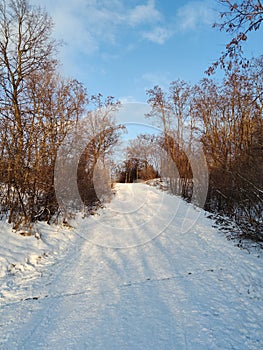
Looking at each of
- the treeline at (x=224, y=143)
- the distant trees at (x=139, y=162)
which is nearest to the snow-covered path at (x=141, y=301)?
the treeline at (x=224, y=143)

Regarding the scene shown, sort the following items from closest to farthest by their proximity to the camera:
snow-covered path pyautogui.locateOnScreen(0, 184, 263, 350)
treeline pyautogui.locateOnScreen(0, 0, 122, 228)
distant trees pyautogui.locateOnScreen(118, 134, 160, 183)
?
snow-covered path pyautogui.locateOnScreen(0, 184, 263, 350), treeline pyautogui.locateOnScreen(0, 0, 122, 228), distant trees pyautogui.locateOnScreen(118, 134, 160, 183)

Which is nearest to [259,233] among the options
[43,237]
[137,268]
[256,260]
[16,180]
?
[256,260]

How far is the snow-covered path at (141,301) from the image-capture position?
6.86 ft

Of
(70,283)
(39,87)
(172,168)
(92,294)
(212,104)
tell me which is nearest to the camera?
(92,294)

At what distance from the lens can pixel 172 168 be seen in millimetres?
16203

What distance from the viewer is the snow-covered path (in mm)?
2092

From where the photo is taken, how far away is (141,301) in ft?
9.00

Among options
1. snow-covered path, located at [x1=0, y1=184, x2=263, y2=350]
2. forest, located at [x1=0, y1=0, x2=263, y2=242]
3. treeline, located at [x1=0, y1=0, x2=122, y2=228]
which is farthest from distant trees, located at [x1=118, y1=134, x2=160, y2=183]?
snow-covered path, located at [x1=0, y1=184, x2=263, y2=350]

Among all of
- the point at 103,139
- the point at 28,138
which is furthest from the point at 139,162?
the point at 28,138

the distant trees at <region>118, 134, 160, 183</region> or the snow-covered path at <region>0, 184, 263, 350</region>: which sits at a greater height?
the distant trees at <region>118, 134, 160, 183</region>

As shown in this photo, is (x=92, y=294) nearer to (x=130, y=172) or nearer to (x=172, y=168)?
(x=172, y=168)

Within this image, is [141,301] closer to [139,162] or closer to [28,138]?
[28,138]

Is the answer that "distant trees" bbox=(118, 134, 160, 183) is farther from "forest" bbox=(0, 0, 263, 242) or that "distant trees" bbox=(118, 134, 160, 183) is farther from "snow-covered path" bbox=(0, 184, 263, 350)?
"snow-covered path" bbox=(0, 184, 263, 350)

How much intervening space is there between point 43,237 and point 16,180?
1.50 meters
